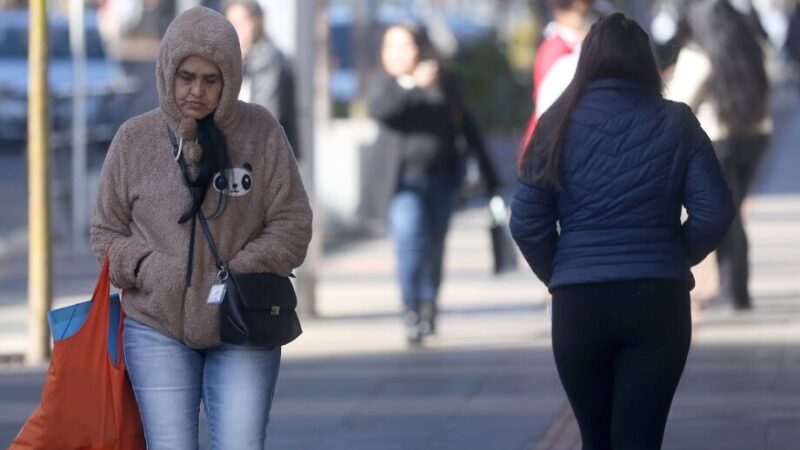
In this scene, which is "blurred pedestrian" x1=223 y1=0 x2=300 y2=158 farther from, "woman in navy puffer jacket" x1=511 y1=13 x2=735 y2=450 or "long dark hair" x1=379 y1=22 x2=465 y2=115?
"woman in navy puffer jacket" x1=511 y1=13 x2=735 y2=450

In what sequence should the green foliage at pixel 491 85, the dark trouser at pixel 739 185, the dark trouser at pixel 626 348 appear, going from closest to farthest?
the dark trouser at pixel 626 348 → the dark trouser at pixel 739 185 → the green foliage at pixel 491 85

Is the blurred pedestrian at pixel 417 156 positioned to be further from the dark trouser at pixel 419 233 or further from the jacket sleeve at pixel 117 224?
the jacket sleeve at pixel 117 224

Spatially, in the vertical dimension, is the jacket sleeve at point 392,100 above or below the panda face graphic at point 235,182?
below

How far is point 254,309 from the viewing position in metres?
4.10

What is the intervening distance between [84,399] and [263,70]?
17.7 ft

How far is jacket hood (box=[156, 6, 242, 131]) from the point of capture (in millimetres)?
4125

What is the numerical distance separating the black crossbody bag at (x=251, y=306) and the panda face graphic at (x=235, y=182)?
3.1 inches

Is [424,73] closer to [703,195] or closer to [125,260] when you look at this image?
[703,195]

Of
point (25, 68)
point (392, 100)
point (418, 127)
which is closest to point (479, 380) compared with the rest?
point (418, 127)

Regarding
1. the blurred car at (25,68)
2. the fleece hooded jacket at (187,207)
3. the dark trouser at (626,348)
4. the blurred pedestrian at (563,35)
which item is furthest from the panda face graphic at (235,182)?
the blurred car at (25,68)

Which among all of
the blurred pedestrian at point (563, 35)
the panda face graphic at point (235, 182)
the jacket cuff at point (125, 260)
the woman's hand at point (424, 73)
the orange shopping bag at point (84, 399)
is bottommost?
the orange shopping bag at point (84, 399)

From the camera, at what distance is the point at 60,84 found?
75.4 ft

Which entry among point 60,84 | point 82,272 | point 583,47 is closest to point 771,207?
point 82,272

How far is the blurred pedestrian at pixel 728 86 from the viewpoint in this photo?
Answer: 953 cm
